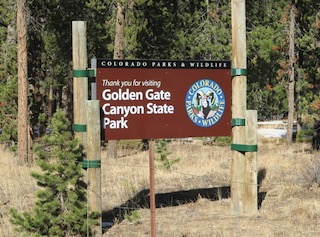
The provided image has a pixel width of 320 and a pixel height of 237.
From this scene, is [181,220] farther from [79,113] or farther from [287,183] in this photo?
[287,183]

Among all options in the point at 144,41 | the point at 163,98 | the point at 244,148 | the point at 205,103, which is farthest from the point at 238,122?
the point at 144,41

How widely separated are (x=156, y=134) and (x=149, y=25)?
14.1 m

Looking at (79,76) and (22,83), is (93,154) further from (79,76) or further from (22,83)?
(22,83)

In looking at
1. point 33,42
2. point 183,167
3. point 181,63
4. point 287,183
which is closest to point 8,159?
point 33,42

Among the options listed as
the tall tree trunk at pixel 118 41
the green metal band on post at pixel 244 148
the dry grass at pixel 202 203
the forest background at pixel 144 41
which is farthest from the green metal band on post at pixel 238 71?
the tall tree trunk at pixel 118 41

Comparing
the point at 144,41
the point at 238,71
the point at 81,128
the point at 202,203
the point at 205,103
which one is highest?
the point at 144,41

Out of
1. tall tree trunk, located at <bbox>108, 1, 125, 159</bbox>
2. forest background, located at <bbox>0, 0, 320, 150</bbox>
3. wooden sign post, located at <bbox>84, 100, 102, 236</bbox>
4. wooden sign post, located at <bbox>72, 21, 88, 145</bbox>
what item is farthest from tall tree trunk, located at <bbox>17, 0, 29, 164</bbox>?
wooden sign post, located at <bbox>84, 100, 102, 236</bbox>

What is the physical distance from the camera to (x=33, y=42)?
59.9 ft

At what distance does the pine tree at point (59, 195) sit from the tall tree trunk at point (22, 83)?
974cm

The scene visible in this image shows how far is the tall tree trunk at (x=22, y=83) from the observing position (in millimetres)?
15797

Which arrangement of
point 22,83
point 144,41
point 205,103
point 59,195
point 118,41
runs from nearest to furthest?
point 59,195, point 205,103, point 22,83, point 118,41, point 144,41

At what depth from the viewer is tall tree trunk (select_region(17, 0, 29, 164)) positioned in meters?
15.8

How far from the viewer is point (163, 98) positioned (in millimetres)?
8016

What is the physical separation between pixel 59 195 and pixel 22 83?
1025cm
